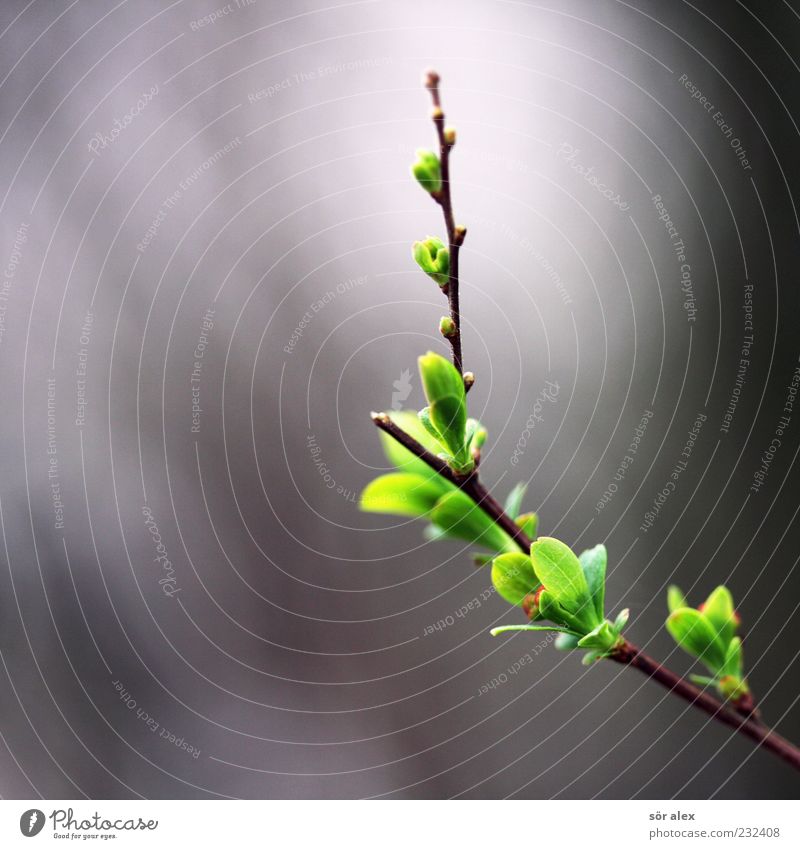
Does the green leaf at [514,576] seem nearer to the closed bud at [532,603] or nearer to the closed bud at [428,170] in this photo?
the closed bud at [532,603]

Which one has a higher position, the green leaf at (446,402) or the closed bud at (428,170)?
the closed bud at (428,170)

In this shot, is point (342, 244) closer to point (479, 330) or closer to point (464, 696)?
point (479, 330)

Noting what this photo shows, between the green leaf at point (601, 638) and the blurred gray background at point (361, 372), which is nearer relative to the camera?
the green leaf at point (601, 638)

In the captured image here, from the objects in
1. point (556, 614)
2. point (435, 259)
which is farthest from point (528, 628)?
point (435, 259)

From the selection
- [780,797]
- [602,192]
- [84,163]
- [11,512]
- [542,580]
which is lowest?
[780,797]

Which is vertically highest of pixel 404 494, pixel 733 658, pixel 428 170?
pixel 428 170

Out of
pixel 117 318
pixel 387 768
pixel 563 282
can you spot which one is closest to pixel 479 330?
pixel 563 282


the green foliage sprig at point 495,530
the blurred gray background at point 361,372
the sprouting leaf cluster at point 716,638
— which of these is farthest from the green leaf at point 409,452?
the blurred gray background at point 361,372

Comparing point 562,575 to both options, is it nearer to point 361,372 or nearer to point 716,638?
point 716,638
